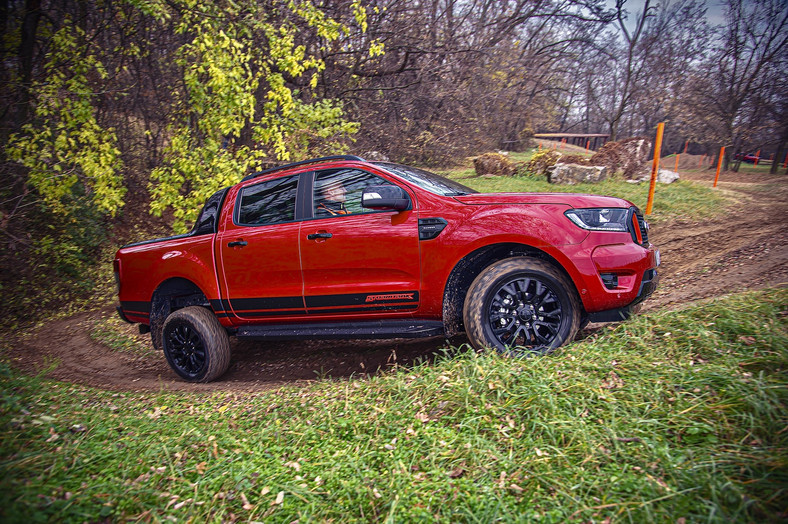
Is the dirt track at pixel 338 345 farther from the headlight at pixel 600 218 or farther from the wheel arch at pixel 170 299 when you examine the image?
the headlight at pixel 600 218

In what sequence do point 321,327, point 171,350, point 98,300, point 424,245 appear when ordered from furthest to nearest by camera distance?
point 98,300, point 171,350, point 321,327, point 424,245

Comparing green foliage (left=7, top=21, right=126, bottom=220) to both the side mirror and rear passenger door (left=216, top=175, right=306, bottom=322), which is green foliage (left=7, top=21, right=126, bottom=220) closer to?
rear passenger door (left=216, top=175, right=306, bottom=322)

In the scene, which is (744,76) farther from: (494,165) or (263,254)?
(263,254)

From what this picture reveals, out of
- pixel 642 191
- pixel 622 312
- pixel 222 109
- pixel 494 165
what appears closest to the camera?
pixel 622 312

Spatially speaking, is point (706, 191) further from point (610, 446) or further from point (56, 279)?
point (56, 279)

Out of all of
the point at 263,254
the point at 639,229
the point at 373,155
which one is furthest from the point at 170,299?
the point at 373,155

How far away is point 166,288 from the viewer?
488cm

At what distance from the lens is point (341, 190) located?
164 inches

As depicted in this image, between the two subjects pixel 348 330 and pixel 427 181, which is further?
pixel 427 181

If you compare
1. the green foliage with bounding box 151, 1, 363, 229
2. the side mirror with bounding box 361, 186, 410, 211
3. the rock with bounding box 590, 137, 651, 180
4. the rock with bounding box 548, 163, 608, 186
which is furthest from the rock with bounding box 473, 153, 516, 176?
the side mirror with bounding box 361, 186, 410, 211

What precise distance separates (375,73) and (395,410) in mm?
9326

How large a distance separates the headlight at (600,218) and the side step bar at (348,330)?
4.53ft

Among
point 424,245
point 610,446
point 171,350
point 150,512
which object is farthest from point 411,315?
point 171,350

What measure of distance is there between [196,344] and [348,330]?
176 centimetres
